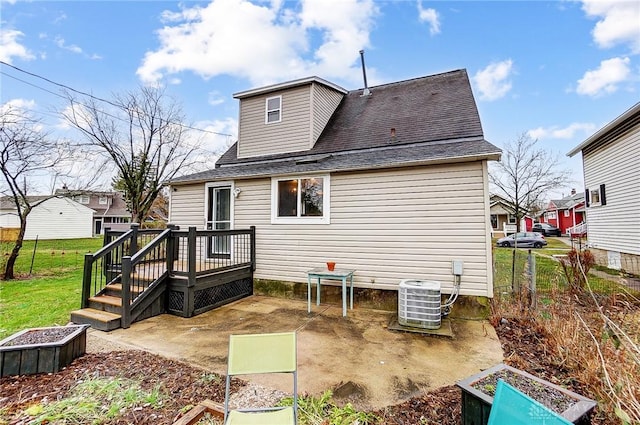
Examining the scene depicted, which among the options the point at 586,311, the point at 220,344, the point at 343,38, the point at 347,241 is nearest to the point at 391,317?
the point at 347,241

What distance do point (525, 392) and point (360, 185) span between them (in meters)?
4.56

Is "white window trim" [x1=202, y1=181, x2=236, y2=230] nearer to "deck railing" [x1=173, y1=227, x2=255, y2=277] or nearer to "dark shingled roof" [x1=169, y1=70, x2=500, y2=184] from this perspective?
"dark shingled roof" [x1=169, y1=70, x2=500, y2=184]

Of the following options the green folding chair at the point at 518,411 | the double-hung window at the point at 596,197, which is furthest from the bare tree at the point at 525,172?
→ the green folding chair at the point at 518,411

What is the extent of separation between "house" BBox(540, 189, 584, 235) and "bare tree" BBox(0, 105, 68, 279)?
114ft

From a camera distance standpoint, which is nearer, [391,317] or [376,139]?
[391,317]

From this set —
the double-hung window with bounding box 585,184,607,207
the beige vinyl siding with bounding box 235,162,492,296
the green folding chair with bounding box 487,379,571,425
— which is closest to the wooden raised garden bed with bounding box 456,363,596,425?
the green folding chair with bounding box 487,379,571,425

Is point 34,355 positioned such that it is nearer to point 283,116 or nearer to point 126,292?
point 126,292

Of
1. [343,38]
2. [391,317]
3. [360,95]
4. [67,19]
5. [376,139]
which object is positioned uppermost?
[343,38]

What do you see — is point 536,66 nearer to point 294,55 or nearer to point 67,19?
point 294,55

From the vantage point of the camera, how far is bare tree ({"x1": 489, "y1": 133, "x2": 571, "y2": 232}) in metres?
23.8

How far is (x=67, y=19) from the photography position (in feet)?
27.0

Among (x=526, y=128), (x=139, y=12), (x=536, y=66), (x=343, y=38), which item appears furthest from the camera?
(x=526, y=128)

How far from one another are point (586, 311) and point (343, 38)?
1039 centimetres

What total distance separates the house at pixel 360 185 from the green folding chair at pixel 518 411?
388 cm
